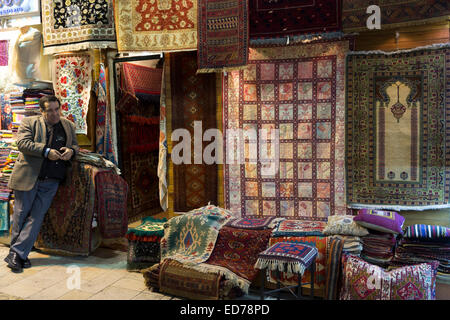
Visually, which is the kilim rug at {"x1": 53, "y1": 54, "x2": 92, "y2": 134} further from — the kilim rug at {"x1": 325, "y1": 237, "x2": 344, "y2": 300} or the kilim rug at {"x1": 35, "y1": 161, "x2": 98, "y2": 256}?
the kilim rug at {"x1": 325, "y1": 237, "x2": 344, "y2": 300}

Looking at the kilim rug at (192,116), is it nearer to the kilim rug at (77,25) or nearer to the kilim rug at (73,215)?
the kilim rug at (77,25)

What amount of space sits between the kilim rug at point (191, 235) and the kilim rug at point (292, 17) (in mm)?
2102

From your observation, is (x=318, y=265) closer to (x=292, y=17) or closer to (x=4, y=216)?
(x=292, y=17)

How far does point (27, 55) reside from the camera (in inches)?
211

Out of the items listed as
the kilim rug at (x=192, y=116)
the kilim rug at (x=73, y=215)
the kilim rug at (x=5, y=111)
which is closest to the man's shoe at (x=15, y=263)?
the kilim rug at (x=73, y=215)

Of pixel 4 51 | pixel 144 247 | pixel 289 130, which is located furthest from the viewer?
pixel 4 51

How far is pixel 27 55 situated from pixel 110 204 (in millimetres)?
2355

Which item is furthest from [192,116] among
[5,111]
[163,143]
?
[5,111]

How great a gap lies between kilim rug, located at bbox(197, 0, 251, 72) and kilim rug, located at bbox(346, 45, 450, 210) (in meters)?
1.24

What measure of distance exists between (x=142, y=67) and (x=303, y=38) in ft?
7.81

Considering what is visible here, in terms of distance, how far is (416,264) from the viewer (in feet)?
10.7

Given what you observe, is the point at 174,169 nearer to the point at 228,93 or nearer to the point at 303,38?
the point at 228,93

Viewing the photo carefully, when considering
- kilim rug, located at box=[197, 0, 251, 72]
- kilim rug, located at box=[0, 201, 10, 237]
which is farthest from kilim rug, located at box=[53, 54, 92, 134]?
kilim rug, located at box=[197, 0, 251, 72]

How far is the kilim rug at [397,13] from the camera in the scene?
390 centimetres
